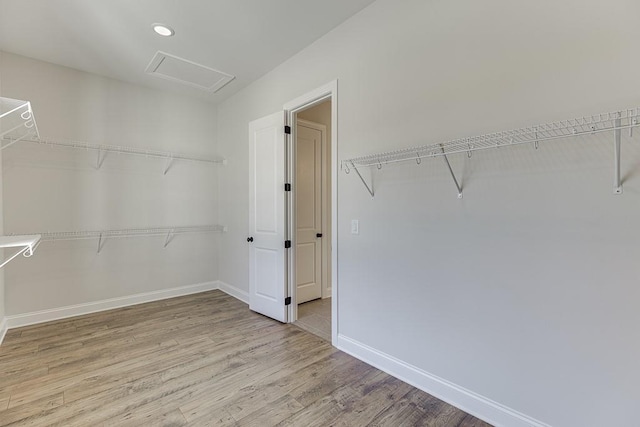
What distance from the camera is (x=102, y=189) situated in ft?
12.0

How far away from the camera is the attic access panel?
3.22 m

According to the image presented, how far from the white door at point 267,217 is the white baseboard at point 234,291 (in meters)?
0.35

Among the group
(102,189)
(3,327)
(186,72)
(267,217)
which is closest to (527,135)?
(267,217)

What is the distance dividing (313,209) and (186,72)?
232 cm

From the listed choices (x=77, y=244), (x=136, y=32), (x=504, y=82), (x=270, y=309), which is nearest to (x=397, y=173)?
(x=504, y=82)

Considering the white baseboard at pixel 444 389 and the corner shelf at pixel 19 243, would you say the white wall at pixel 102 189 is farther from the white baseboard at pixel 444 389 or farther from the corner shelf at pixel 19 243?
the white baseboard at pixel 444 389

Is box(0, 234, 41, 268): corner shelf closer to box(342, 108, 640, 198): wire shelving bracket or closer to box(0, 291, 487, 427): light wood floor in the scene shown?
box(0, 291, 487, 427): light wood floor

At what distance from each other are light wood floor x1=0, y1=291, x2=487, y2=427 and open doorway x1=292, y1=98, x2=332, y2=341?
3.37 feet

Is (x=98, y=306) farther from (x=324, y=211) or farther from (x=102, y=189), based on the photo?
(x=324, y=211)

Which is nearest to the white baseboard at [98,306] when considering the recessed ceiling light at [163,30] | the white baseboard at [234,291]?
the white baseboard at [234,291]

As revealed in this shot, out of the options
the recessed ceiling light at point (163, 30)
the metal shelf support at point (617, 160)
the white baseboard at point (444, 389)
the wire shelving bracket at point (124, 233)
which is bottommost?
the white baseboard at point (444, 389)

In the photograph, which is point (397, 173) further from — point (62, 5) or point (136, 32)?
point (62, 5)

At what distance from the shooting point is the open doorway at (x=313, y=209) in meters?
4.00

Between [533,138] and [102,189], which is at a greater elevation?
[533,138]
